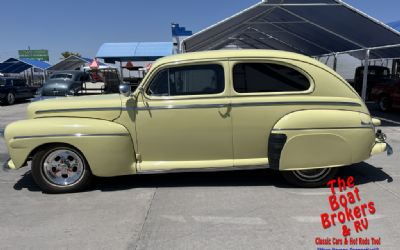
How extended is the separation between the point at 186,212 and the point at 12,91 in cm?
1923

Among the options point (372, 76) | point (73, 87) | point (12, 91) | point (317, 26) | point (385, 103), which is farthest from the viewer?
point (12, 91)

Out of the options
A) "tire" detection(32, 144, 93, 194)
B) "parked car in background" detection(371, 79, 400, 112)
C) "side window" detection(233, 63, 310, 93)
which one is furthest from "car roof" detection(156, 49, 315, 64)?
"parked car in background" detection(371, 79, 400, 112)

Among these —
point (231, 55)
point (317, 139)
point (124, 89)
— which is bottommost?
point (317, 139)

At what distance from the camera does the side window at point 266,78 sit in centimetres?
499

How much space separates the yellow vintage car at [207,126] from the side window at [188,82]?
13mm

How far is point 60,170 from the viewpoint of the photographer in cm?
507

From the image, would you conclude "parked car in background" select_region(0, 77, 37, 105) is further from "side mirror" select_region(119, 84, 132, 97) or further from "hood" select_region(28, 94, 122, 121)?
"side mirror" select_region(119, 84, 132, 97)

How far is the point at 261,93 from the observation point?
196 inches

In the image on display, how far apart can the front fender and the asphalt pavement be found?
0.46 metres

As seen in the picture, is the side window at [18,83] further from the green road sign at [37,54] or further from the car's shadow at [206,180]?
the green road sign at [37,54]

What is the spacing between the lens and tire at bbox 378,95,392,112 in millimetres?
13916

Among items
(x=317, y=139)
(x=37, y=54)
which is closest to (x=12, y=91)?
(x=317, y=139)

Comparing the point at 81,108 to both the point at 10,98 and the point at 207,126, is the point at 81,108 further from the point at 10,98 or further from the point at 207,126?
the point at 10,98
